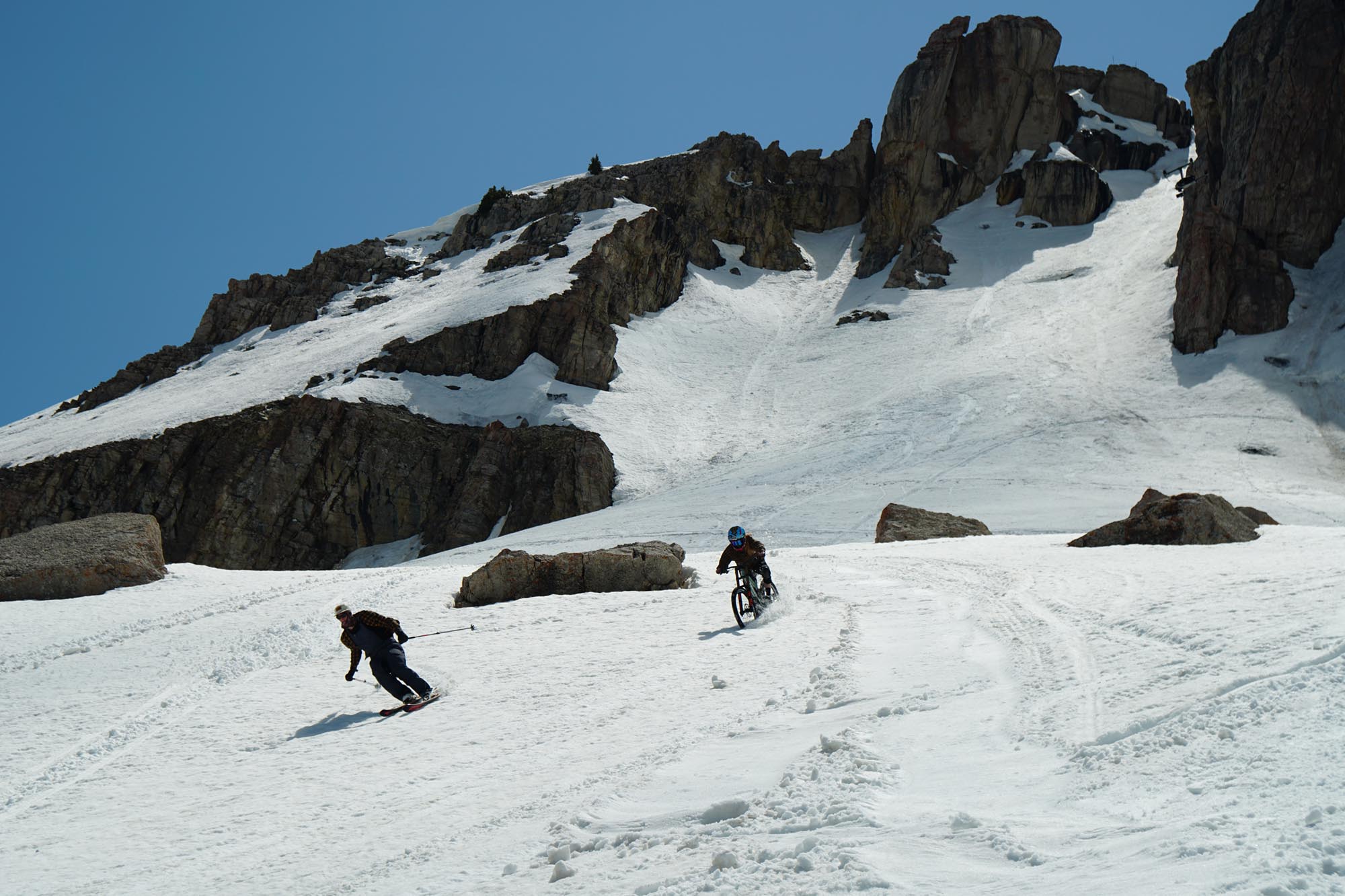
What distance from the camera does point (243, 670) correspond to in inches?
525

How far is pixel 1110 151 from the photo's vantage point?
88.2 m

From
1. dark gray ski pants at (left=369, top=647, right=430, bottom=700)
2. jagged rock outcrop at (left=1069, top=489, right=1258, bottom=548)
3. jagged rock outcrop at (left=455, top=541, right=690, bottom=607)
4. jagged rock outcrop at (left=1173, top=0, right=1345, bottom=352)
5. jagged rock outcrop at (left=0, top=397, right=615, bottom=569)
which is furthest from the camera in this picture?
jagged rock outcrop at (left=1173, top=0, right=1345, bottom=352)

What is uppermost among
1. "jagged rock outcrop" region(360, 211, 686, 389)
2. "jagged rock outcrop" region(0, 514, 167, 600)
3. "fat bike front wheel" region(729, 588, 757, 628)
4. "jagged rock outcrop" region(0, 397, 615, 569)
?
"jagged rock outcrop" region(360, 211, 686, 389)

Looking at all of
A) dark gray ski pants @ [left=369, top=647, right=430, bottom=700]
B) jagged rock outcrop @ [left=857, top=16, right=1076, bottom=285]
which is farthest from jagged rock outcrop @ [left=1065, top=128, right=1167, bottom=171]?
dark gray ski pants @ [left=369, top=647, right=430, bottom=700]

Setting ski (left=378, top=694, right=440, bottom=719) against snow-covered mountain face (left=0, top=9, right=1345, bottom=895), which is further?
ski (left=378, top=694, right=440, bottom=719)

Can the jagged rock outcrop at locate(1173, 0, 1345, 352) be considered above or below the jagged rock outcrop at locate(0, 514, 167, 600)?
above

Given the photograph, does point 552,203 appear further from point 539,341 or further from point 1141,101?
point 1141,101

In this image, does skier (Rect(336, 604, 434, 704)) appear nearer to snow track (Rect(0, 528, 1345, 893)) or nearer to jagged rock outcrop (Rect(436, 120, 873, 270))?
snow track (Rect(0, 528, 1345, 893))

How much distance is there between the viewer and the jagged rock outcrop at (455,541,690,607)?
18031 mm

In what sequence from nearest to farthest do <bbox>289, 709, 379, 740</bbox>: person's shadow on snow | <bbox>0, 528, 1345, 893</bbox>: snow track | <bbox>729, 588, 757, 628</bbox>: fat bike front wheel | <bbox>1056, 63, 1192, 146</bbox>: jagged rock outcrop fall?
<bbox>0, 528, 1345, 893</bbox>: snow track → <bbox>289, 709, 379, 740</bbox>: person's shadow on snow → <bbox>729, 588, 757, 628</bbox>: fat bike front wheel → <bbox>1056, 63, 1192, 146</bbox>: jagged rock outcrop

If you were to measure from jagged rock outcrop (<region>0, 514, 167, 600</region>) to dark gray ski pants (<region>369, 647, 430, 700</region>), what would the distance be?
12.4 metres

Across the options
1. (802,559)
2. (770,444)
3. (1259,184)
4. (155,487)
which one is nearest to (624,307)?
(770,444)

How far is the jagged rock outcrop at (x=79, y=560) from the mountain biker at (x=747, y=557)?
14007mm

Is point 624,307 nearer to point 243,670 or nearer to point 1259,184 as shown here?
point 1259,184
